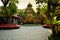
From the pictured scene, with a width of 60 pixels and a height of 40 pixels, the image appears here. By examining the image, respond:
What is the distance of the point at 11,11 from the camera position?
1363 inches

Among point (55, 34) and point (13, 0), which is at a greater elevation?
point (13, 0)

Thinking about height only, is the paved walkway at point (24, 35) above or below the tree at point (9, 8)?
below

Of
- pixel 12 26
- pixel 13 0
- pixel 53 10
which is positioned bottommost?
pixel 12 26

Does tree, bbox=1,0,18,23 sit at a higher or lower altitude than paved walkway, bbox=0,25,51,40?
higher

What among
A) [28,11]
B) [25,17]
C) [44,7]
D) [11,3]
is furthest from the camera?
[28,11]

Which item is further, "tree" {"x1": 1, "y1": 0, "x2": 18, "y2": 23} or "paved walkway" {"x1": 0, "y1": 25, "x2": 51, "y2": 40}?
"tree" {"x1": 1, "y1": 0, "x2": 18, "y2": 23}

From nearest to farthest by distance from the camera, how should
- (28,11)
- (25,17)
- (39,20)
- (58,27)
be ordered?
(58,27)
(39,20)
(25,17)
(28,11)

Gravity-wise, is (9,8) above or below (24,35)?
above

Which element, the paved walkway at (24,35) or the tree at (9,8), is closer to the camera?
the paved walkway at (24,35)

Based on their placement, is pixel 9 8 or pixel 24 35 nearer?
pixel 24 35

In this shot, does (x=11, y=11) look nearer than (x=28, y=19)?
Yes

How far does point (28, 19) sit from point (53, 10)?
54127 mm

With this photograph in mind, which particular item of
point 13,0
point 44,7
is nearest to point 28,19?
point 13,0

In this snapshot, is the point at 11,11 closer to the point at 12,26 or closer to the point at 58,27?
the point at 12,26
